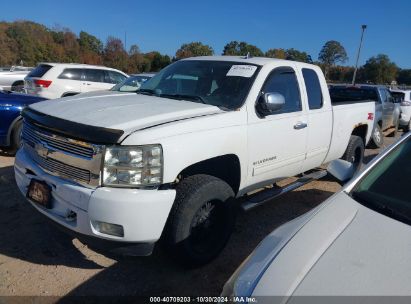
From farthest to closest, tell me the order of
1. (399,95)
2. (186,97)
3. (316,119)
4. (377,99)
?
(399,95) < (377,99) < (316,119) < (186,97)

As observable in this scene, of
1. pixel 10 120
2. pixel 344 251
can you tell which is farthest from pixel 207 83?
pixel 10 120

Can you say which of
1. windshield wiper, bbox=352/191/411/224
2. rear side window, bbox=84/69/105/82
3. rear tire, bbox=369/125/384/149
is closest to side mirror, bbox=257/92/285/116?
windshield wiper, bbox=352/191/411/224

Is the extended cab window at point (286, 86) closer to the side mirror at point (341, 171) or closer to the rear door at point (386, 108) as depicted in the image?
the side mirror at point (341, 171)

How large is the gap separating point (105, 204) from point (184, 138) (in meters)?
0.78

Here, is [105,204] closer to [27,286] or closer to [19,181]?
[27,286]

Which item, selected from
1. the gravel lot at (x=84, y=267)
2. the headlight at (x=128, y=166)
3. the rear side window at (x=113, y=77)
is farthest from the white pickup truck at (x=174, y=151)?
the rear side window at (x=113, y=77)

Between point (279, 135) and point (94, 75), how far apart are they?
9656mm

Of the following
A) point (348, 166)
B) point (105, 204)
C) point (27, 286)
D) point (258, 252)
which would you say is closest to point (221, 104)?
point (348, 166)

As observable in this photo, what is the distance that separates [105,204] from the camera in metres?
2.70

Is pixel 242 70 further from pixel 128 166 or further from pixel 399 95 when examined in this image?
pixel 399 95

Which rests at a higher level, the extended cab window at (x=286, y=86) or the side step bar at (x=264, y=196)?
the extended cab window at (x=286, y=86)

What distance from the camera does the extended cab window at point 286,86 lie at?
4.11 meters

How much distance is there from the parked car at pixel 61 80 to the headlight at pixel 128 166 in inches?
341

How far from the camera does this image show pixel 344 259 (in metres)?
1.77
